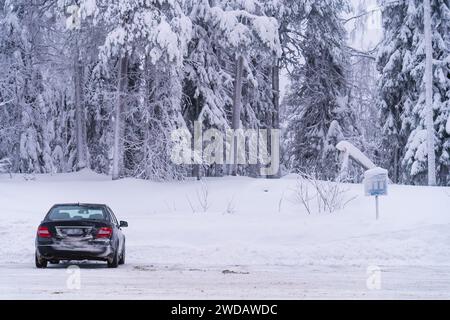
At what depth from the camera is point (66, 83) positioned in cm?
3653

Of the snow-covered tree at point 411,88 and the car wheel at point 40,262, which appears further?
the snow-covered tree at point 411,88

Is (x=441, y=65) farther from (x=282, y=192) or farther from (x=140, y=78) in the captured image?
(x=140, y=78)

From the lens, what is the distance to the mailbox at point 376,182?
20.2 meters

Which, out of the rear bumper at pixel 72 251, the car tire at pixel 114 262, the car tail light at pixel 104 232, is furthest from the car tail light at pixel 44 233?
the car tire at pixel 114 262

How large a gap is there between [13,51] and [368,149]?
1740cm

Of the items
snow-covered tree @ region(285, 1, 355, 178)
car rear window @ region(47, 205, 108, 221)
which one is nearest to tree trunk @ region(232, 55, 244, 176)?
snow-covered tree @ region(285, 1, 355, 178)

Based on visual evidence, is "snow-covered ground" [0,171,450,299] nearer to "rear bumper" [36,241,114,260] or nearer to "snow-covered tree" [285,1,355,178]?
"rear bumper" [36,241,114,260]

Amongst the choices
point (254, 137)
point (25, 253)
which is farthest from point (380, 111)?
point (25, 253)

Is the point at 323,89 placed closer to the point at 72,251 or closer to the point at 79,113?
the point at 79,113

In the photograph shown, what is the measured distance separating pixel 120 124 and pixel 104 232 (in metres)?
16.1

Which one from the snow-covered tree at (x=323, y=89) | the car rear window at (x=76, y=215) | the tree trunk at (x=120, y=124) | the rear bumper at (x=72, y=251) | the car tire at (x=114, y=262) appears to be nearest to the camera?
the rear bumper at (x=72, y=251)

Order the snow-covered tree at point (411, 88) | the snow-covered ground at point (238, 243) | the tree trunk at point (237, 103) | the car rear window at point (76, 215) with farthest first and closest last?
the tree trunk at point (237, 103) → the snow-covered tree at point (411, 88) → the car rear window at point (76, 215) → the snow-covered ground at point (238, 243)

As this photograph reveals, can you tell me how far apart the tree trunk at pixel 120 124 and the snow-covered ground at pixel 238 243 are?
2.85ft

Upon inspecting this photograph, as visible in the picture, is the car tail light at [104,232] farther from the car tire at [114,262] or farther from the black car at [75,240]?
the car tire at [114,262]
